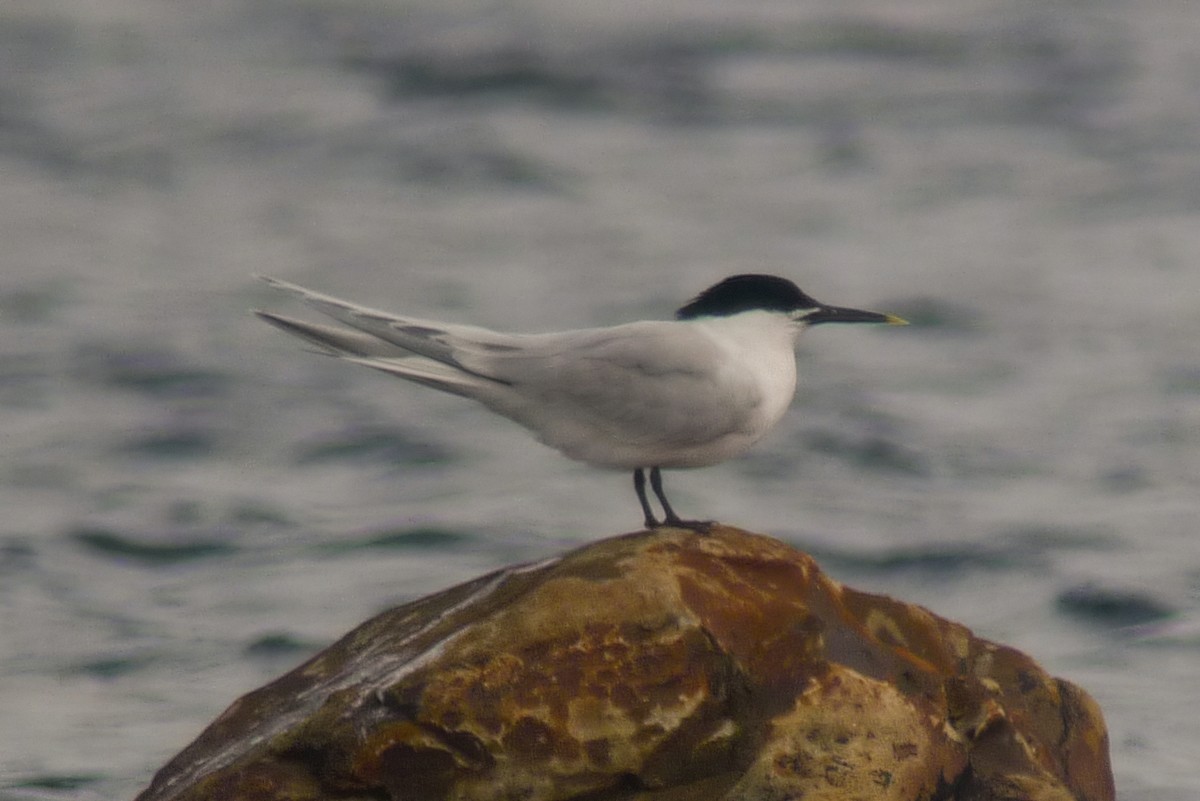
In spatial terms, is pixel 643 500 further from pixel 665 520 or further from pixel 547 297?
pixel 547 297

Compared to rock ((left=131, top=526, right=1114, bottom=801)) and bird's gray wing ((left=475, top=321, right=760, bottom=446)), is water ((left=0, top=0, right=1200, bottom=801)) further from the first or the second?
bird's gray wing ((left=475, top=321, right=760, bottom=446))

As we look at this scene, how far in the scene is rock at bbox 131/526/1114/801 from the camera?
6.29 metres

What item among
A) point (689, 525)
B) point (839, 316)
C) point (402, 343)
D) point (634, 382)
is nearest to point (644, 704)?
point (689, 525)

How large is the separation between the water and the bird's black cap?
11.1 ft

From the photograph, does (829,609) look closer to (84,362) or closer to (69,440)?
(69,440)

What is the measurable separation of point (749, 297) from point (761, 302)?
1.9 inches

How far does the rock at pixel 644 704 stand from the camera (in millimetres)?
6285

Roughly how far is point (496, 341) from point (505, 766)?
5.74 feet

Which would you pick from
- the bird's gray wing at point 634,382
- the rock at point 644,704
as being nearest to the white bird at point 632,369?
the bird's gray wing at point 634,382

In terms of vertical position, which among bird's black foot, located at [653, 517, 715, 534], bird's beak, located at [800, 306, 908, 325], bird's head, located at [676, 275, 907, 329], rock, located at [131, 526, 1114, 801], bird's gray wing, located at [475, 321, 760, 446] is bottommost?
rock, located at [131, 526, 1114, 801]

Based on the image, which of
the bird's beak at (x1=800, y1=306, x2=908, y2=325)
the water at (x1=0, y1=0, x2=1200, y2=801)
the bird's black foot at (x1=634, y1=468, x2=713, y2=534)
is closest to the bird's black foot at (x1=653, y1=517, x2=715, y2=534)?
the bird's black foot at (x1=634, y1=468, x2=713, y2=534)

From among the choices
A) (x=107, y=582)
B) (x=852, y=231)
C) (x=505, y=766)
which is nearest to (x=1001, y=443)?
(x=852, y=231)

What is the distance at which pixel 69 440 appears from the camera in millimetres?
14875

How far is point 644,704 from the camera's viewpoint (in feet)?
20.8
